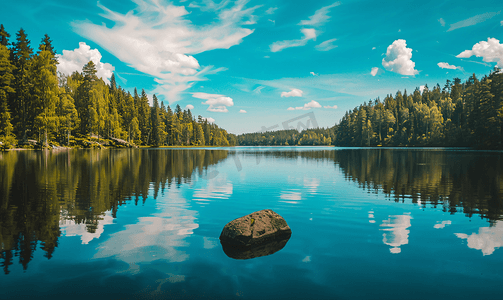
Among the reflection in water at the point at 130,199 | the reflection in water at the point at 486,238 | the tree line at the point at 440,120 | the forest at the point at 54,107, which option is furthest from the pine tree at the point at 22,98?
the tree line at the point at 440,120

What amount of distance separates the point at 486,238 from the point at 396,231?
3.08 meters

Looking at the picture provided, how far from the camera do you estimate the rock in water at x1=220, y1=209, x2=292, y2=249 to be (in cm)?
914

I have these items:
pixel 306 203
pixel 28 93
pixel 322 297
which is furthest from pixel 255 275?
pixel 28 93

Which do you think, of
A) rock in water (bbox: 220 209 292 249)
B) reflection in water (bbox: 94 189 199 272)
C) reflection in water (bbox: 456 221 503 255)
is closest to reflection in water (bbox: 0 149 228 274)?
reflection in water (bbox: 94 189 199 272)

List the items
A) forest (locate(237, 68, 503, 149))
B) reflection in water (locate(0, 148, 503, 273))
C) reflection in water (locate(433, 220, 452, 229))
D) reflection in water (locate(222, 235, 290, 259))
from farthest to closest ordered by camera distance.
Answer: forest (locate(237, 68, 503, 149)) → reflection in water (locate(433, 220, 452, 229)) → reflection in water (locate(0, 148, 503, 273)) → reflection in water (locate(222, 235, 290, 259))

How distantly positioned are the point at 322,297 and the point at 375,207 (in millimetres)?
10417

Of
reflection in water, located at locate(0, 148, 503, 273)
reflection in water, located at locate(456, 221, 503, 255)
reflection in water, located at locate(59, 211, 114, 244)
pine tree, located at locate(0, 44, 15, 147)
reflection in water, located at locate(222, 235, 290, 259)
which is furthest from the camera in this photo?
pine tree, located at locate(0, 44, 15, 147)

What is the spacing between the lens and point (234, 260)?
8062 mm

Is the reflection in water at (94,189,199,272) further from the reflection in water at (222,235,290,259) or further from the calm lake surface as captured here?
the reflection in water at (222,235,290,259)

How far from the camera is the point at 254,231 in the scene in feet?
30.9

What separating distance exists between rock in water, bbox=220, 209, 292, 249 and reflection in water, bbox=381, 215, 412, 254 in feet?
12.0

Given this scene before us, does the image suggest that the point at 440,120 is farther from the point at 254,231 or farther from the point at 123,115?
the point at 254,231

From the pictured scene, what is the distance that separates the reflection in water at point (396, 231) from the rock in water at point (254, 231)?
12.0 ft

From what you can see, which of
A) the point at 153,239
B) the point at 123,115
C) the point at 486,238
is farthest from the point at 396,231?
the point at 123,115
